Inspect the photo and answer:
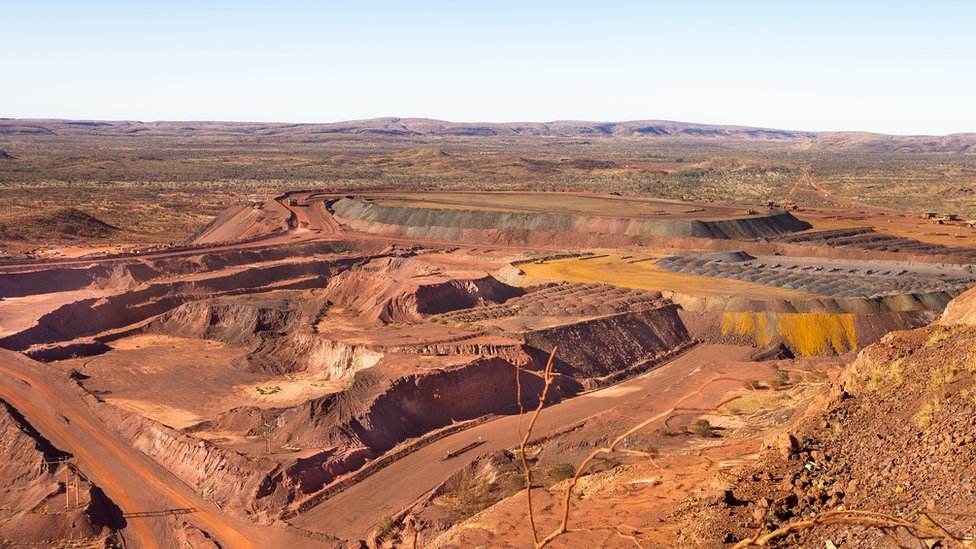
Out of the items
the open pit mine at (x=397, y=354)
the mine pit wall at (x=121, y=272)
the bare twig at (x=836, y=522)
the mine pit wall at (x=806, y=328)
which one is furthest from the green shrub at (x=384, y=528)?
the mine pit wall at (x=121, y=272)

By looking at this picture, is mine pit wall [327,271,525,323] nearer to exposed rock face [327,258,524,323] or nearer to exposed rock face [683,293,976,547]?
exposed rock face [327,258,524,323]

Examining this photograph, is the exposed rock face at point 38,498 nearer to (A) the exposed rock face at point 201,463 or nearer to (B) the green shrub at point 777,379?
(A) the exposed rock face at point 201,463

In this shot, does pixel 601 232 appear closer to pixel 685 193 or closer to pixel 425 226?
pixel 425 226

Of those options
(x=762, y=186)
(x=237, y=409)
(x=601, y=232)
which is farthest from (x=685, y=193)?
(x=237, y=409)

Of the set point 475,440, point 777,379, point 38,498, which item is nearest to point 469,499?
point 475,440

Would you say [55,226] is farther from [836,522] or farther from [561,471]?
[836,522]

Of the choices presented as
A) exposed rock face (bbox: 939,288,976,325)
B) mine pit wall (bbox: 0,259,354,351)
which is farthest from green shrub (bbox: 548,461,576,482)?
mine pit wall (bbox: 0,259,354,351)
